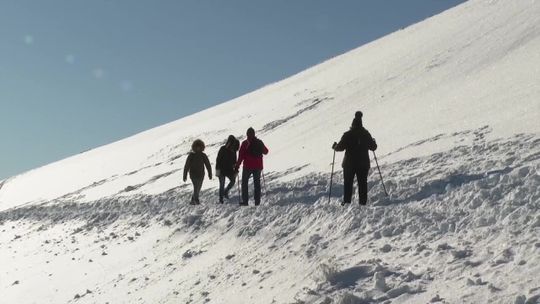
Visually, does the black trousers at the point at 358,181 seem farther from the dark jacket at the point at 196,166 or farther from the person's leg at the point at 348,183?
the dark jacket at the point at 196,166

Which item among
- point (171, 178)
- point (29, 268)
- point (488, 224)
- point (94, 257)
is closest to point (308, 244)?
point (488, 224)

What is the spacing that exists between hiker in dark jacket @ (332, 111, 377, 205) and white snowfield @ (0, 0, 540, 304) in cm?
50

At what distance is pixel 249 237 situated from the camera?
426 inches

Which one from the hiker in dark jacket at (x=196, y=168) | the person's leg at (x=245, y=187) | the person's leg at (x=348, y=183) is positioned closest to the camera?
the person's leg at (x=348, y=183)

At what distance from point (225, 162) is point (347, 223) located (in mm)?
6941

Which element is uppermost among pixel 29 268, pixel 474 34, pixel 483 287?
pixel 474 34

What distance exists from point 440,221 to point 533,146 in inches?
154

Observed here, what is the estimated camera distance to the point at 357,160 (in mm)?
11320

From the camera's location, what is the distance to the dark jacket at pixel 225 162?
1565cm

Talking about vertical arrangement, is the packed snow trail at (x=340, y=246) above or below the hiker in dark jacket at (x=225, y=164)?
below

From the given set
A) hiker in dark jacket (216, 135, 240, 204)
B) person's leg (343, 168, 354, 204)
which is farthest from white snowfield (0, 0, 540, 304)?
hiker in dark jacket (216, 135, 240, 204)

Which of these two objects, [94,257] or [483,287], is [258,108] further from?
[483,287]

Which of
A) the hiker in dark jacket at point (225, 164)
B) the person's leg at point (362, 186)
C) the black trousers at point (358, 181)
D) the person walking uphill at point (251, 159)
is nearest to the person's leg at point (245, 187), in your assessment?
the person walking uphill at point (251, 159)

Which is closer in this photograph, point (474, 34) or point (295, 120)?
point (295, 120)
